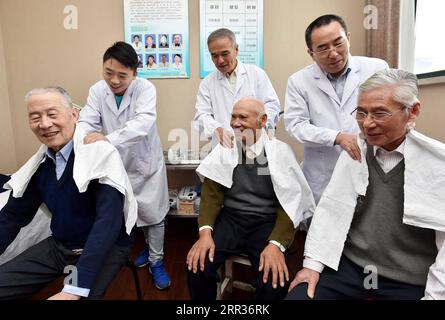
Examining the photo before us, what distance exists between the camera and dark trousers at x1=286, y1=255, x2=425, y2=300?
98 centimetres

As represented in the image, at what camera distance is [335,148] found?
162 cm

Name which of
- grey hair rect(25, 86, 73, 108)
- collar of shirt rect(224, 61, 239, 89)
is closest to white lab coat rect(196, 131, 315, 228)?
grey hair rect(25, 86, 73, 108)

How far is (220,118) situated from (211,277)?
1.15 meters

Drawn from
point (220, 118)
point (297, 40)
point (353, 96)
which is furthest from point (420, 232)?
point (297, 40)

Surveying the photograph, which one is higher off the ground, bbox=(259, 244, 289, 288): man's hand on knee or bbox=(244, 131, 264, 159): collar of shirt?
bbox=(244, 131, 264, 159): collar of shirt

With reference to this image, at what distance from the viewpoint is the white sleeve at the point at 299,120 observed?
1.49 meters

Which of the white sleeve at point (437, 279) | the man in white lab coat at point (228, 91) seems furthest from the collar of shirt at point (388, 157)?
the man in white lab coat at point (228, 91)

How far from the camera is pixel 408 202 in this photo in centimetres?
95

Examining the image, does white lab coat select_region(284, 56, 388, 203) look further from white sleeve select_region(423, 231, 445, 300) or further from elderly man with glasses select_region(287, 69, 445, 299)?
white sleeve select_region(423, 231, 445, 300)

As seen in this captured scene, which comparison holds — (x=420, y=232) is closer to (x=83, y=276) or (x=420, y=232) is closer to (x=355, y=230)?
(x=355, y=230)

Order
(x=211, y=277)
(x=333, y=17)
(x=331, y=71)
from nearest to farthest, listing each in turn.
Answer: (x=211, y=277) < (x=333, y=17) < (x=331, y=71)

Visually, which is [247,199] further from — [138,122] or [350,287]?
[138,122]

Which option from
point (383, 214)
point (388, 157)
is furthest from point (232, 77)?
point (383, 214)

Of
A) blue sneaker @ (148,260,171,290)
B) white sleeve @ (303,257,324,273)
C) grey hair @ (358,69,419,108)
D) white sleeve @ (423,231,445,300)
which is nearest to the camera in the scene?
white sleeve @ (423,231,445,300)
